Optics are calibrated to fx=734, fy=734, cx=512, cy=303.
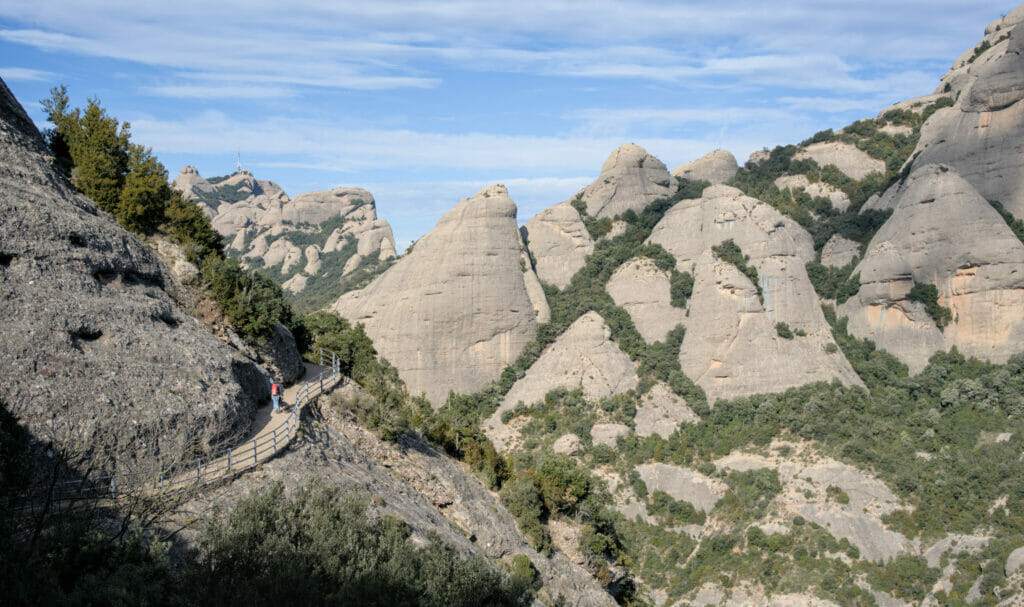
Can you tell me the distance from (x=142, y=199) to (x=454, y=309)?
37.2 m

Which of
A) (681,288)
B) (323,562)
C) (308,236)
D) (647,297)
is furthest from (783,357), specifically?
(308,236)

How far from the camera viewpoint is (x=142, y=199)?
1040 inches

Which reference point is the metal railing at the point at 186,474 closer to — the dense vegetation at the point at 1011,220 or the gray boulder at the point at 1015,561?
the gray boulder at the point at 1015,561

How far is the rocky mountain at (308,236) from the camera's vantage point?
106 m

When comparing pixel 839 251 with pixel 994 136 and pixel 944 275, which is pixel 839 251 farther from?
pixel 994 136

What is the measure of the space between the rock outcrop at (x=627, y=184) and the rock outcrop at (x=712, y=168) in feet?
20.7

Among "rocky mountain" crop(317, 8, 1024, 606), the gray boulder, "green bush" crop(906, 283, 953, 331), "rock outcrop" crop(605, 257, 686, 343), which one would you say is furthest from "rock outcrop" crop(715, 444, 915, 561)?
"rock outcrop" crop(605, 257, 686, 343)

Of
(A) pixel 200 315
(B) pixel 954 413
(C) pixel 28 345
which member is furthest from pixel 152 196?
(B) pixel 954 413

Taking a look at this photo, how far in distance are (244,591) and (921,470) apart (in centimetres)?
4198

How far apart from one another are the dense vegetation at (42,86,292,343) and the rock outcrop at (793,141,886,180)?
6725 cm

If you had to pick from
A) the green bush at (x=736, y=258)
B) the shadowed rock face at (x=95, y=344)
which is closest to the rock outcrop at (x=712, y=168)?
the green bush at (x=736, y=258)

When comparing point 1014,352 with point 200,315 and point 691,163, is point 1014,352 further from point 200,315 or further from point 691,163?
point 200,315

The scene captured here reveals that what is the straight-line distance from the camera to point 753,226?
205ft

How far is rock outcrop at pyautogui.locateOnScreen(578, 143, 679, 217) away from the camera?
250 feet
